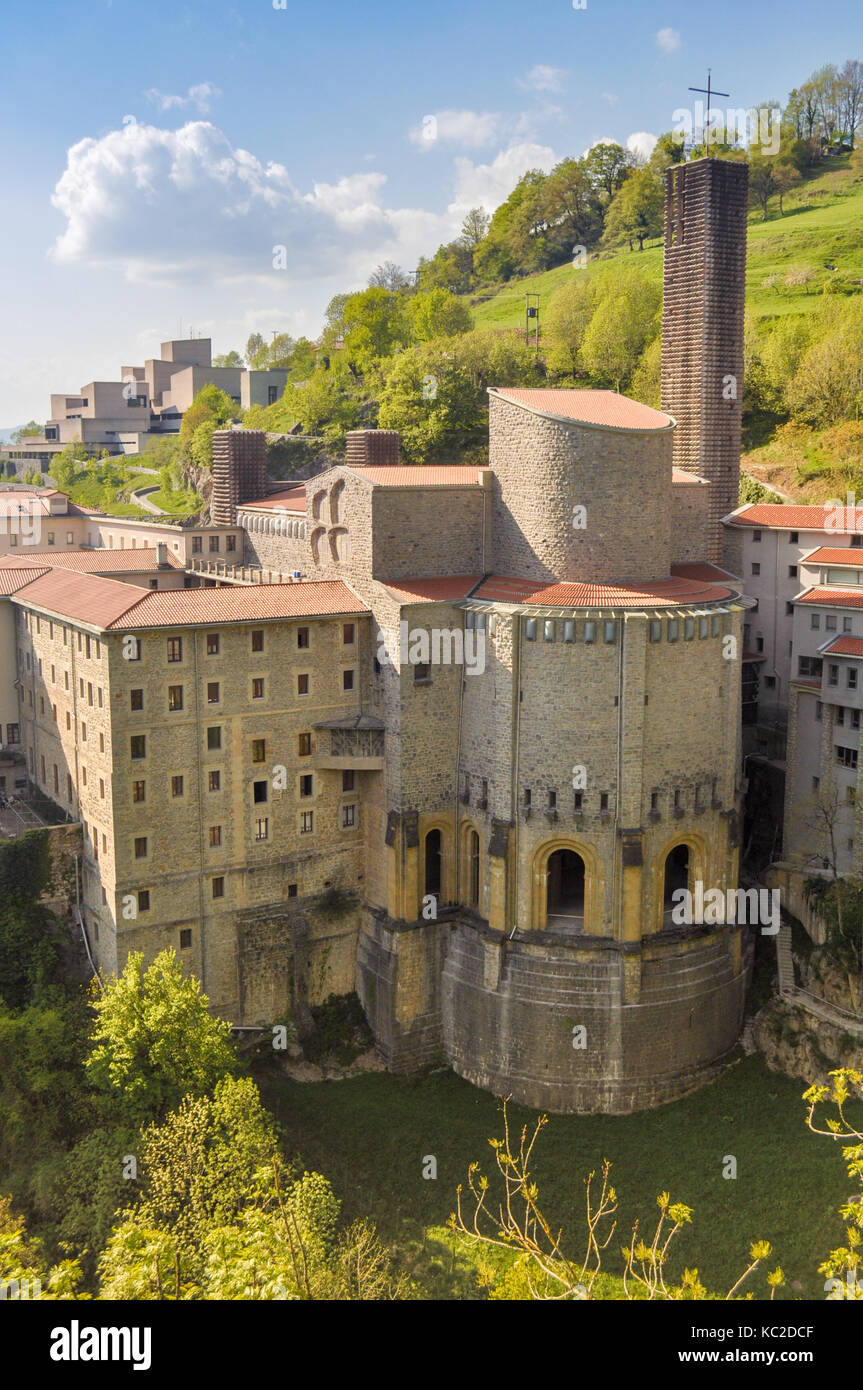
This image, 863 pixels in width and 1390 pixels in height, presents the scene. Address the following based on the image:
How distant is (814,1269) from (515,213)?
14294cm

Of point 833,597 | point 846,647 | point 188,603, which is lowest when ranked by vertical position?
point 846,647

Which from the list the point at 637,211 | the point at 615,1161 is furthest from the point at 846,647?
the point at 637,211

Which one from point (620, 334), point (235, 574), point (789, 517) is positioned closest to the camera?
point (235, 574)

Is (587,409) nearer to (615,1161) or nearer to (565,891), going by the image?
(565,891)

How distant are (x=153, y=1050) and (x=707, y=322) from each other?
4277 cm

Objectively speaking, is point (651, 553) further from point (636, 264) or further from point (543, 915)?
point (636, 264)

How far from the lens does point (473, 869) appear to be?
5000 cm

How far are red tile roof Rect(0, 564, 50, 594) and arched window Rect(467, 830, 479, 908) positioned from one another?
2386 cm

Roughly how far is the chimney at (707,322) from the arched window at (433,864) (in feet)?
69.3

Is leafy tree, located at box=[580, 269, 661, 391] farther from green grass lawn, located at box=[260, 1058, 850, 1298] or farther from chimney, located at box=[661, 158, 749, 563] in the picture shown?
green grass lawn, located at box=[260, 1058, 850, 1298]

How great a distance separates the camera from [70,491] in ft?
418

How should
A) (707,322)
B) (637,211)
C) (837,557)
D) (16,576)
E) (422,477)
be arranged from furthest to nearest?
(637,211)
(707,322)
(16,576)
(837,557)
(422,477)

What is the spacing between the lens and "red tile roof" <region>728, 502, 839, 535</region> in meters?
57.4

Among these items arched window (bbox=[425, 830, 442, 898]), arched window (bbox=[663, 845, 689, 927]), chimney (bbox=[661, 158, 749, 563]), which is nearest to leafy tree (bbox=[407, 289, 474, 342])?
chimney (bbox=[661, 158, 749, 563])
